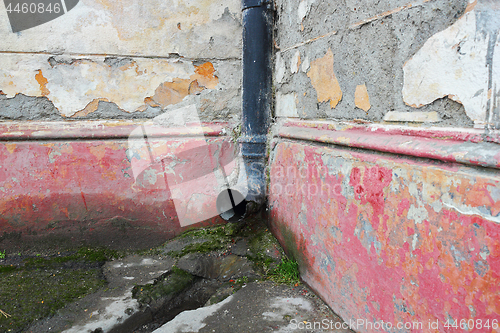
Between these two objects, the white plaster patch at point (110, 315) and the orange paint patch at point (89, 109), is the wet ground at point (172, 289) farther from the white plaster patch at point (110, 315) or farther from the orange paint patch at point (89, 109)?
the orange paint patch at point (89, 109)

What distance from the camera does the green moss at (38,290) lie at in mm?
1871

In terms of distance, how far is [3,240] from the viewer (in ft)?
8.52

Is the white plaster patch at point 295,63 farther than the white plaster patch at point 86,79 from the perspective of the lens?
Answer: No

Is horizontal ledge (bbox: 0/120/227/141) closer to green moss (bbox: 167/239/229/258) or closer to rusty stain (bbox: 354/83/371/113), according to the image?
green moss (bbox: 167/239/229/258)

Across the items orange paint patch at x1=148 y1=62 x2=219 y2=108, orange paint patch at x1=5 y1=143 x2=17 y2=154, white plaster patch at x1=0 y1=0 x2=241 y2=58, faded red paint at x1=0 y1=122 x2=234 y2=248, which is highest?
white plaster patch at x1=0 y1=0 x2=241 y2=58

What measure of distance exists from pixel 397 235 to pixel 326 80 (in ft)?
3.49

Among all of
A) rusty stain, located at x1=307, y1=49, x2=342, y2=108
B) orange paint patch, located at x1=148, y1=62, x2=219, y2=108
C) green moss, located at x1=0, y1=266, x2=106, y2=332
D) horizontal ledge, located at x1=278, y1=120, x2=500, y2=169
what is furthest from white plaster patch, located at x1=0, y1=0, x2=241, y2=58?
green moss, located at x1=0, y1=266, x2=106, y2=332

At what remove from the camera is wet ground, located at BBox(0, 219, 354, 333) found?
1.82 meters

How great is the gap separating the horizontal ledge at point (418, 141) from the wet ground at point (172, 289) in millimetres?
990

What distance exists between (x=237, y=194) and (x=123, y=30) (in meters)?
1.68

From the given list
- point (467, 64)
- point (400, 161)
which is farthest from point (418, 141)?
point (467, 64)

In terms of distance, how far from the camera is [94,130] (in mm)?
2660

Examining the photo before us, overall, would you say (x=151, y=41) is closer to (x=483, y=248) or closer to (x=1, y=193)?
(x=1, y=193)

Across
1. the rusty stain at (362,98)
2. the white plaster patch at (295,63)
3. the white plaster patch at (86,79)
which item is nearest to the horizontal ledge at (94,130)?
the white plaster patch at (86,79)
